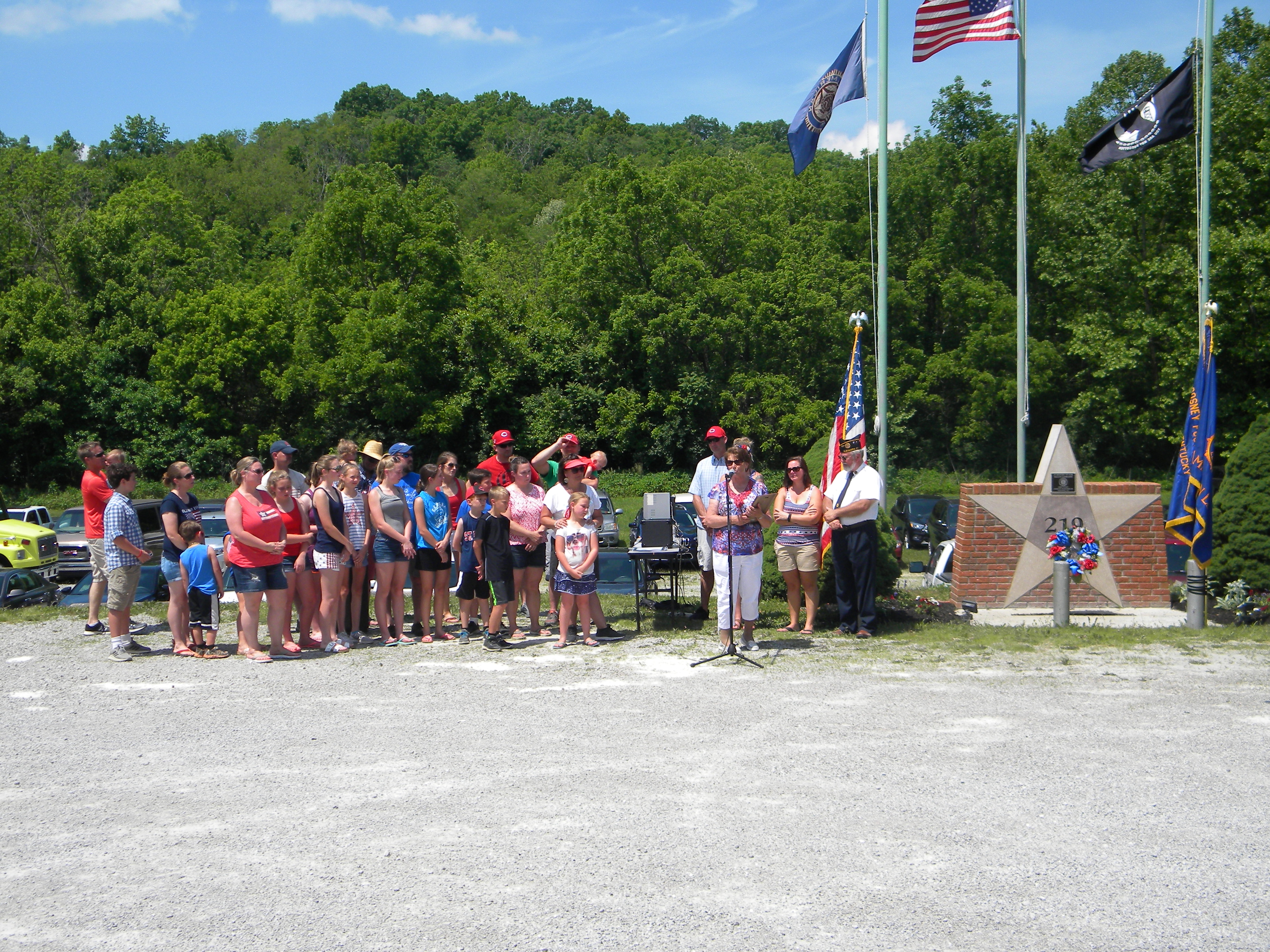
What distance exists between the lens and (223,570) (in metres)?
12.9

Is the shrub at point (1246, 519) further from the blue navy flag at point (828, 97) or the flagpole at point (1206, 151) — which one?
the blue navy flag at point (828, 97)

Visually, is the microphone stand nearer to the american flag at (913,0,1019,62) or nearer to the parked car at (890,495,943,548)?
the american flag at (913,0,1019,62)

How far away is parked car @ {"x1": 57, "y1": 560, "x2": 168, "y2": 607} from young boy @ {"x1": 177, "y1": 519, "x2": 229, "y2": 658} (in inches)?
119

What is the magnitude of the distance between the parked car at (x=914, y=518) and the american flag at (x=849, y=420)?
8208mm

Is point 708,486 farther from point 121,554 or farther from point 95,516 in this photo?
point 95,516

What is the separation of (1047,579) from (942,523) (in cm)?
→ 745

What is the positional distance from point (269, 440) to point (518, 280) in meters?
15.8

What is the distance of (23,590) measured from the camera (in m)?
12.9

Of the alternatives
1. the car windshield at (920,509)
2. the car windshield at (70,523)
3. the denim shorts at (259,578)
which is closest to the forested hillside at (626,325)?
the car windshield at (920,509)

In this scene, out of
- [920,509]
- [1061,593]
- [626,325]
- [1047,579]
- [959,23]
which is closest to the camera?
[1061,593]

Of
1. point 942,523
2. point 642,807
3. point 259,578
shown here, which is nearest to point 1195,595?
point 642,807

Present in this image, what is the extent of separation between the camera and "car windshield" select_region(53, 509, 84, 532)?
19.7 meters

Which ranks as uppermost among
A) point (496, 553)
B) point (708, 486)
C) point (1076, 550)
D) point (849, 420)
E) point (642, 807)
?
point (849, 420)

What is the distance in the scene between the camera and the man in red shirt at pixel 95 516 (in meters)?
10.4
